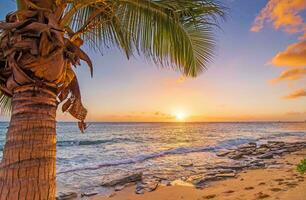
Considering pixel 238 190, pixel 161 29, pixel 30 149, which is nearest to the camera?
pixel 30 149

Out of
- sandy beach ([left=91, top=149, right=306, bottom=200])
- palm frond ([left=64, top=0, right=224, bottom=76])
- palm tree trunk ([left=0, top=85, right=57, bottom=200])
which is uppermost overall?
palm frond ([left=64, top=0, right=224, bottom=76])

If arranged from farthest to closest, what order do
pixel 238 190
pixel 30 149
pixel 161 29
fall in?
pixel 238 190
pixel 161 29
pixel 30 149

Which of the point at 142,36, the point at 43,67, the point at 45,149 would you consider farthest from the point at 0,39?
the point at 142,36

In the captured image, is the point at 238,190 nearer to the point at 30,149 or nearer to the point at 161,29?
the point at 161,29

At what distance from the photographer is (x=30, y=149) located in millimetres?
1691

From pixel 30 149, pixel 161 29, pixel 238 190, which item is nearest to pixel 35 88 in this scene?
pixel 30 149

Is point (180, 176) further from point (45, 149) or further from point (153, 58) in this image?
point (45, 149)

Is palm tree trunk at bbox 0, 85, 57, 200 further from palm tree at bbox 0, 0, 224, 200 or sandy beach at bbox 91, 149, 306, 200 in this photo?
sandy beach at bbox 91, 149, 306, 200

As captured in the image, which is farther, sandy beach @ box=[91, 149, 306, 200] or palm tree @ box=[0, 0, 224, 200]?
sandy beach @ box=[91, 149, 306, 200]

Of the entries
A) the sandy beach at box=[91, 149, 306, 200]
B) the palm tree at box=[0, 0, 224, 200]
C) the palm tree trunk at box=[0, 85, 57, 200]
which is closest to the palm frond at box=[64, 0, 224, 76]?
the palm tree at box=[0, 0, 224, 200]

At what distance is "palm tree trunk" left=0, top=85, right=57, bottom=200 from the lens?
1626 millimetres

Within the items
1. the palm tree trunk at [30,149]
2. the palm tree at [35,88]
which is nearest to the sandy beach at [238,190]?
the palm tree at [35,88]

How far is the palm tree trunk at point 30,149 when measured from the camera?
163cm

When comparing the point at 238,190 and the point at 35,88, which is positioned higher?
the point at 35,88
